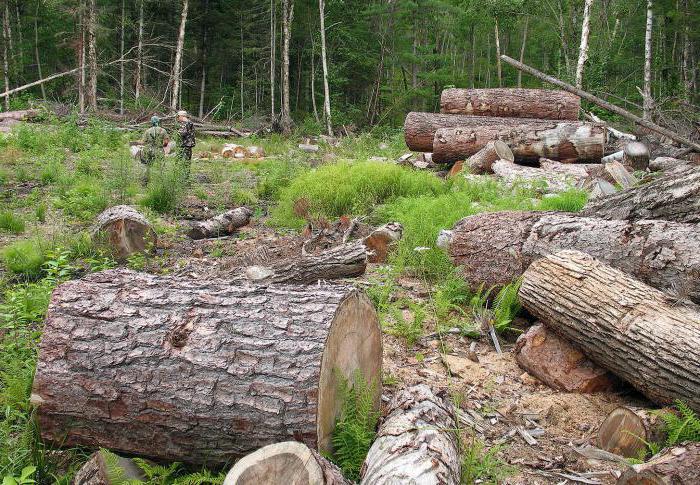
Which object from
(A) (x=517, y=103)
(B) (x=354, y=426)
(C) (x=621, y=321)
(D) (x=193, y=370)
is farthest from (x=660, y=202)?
(A) (x=517, y=103)

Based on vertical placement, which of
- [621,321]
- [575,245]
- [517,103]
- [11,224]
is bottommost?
[11,224]

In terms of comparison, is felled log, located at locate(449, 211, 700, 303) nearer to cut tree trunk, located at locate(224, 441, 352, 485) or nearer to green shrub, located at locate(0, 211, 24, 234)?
cut tree trunk, located at locate(224, 441, 352, 485)

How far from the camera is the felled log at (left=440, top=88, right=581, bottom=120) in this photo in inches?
450

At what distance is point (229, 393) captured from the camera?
258 cm

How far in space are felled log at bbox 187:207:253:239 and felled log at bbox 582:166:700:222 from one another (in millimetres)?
4731

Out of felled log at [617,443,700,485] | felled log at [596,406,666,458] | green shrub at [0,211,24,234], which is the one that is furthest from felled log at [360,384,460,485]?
green shrub at [0,211,24,234]

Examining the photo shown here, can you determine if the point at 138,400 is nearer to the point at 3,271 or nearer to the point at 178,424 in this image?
the point at 178,424

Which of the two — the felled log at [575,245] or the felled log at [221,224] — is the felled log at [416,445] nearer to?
the felled log at [575,245]

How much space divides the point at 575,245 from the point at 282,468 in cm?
328

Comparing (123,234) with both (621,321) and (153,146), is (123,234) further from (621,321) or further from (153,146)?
(621,321)

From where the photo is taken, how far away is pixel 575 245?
4.42 metres

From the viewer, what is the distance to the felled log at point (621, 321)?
3113mm

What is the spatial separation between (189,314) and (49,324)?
72cm

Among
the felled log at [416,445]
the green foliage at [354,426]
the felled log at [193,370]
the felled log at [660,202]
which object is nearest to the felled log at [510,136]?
the felled log at [660,202]
